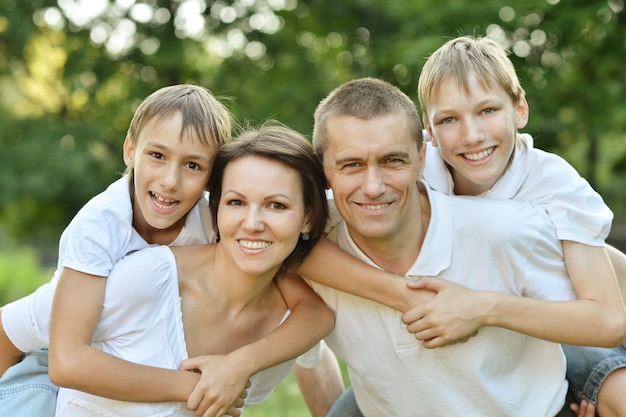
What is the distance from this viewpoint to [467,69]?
3.38 meters

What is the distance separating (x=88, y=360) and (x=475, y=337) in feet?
5.12

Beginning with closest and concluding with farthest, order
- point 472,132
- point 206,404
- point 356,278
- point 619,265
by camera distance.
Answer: point 206,404
point 356,278
point 472,132
point 619,265

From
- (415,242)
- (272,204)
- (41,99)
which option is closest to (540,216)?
(415,242)

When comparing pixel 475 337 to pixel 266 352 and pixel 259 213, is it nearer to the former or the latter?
pixel 266 352

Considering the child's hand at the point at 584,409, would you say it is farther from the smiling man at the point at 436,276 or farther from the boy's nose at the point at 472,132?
the boy's nose at the point at 472,132

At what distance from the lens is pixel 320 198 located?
3232 millimetres

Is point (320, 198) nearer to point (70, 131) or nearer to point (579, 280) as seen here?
point (579, 280)

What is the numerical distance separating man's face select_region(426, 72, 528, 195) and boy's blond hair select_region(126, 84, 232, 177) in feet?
3.15

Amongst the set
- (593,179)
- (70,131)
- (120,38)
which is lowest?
(593,179)

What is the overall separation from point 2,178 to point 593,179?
11915 mm

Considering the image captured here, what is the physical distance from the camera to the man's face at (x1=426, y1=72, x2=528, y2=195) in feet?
10.9

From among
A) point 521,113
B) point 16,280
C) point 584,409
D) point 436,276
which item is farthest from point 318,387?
point 16,280

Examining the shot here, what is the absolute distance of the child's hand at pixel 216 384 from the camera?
2959 mm

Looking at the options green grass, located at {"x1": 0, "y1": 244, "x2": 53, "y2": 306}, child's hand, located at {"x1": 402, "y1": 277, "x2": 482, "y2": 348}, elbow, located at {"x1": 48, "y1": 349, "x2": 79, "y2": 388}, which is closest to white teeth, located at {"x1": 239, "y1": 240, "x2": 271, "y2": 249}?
child's hand, located at {"x1": 402, "y1": 277, "x2": 482, "y2": 348}
